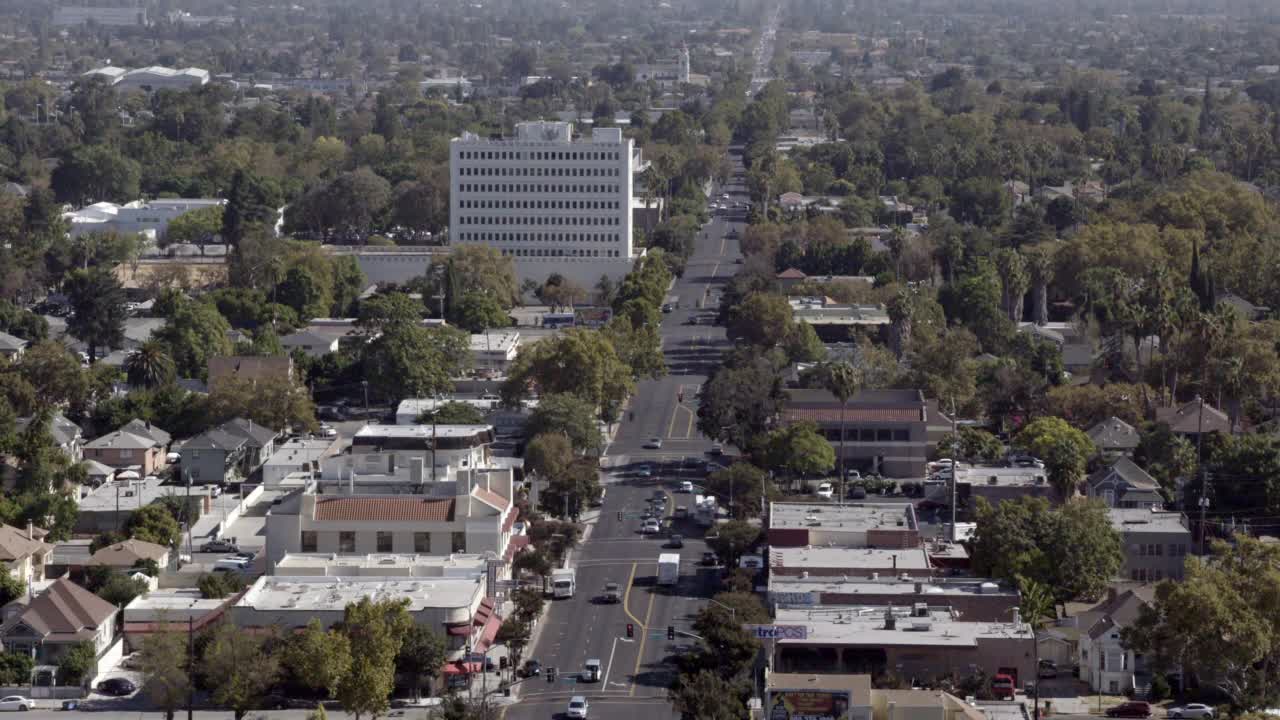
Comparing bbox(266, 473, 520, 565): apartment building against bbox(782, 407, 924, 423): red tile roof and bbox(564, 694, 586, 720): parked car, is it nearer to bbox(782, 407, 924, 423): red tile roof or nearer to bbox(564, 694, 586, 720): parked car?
bbox(564, 694, 586, 720): parked car

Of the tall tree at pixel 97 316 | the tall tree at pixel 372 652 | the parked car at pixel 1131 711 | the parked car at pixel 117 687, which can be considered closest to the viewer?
the tall tree at pixel 372 652

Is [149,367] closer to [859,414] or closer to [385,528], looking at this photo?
[859,414]

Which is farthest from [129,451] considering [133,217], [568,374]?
[133,217]

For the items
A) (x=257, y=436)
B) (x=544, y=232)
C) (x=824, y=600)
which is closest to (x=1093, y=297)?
(x=544, y=232)

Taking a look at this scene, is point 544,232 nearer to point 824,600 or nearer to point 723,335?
point 723,335

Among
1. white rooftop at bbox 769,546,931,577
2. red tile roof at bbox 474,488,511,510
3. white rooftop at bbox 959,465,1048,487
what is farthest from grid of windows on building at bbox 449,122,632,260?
white rooftop at bbox 769,546,931,577

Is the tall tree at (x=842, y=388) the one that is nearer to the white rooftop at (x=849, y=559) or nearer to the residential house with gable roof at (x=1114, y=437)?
the residential house with gable roof at (x=1114, y=437)

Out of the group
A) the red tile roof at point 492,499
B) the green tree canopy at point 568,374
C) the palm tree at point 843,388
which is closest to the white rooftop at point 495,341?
the green tree canopy at point 568,374
